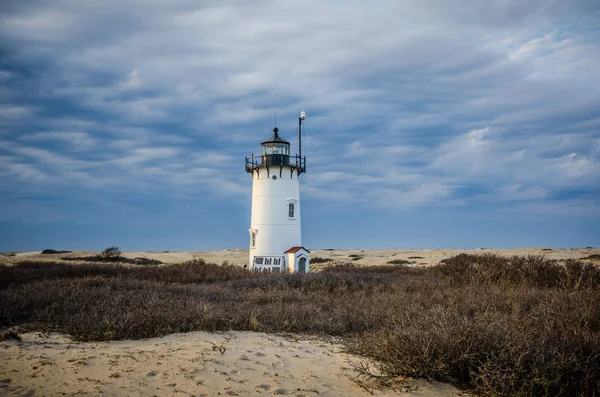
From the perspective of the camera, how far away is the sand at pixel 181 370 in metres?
5.25

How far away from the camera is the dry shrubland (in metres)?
5.39

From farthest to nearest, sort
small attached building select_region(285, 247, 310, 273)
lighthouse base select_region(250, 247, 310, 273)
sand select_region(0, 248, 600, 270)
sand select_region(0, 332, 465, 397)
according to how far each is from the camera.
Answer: sand select_region(0, 248, 600, 270), lighthouse base select_region(250, 247, 310, 273), small attached building select_region(285, 247, 310, 273), sand select_region(0, 332, 465, 397)

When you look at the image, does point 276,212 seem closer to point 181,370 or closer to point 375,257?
point 375,257

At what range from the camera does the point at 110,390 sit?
5148 millimetres

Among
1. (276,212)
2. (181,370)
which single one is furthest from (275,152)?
(181,370)

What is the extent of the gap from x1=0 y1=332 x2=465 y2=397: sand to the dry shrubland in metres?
0.42

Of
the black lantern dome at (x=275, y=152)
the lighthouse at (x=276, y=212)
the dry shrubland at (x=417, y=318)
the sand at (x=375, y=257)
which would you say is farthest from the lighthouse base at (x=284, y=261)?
the dry shrubland at (x=417, y=318)

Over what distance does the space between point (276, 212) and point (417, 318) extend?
21.5 m

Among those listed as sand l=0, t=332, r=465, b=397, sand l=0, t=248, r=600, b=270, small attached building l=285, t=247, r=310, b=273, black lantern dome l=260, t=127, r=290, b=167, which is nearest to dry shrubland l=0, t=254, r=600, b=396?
sand l=0, t=332, r=465, b=397

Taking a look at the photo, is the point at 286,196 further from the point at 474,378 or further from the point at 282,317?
the point at 474,378

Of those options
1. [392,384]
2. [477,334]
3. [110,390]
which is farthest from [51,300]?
[477,334]

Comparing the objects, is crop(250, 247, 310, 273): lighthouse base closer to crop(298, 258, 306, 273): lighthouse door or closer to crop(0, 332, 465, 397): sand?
crop(298, 258, 306, 273): lighthouse door

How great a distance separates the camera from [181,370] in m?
5.73

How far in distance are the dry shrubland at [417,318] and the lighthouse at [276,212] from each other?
37.4 feet
